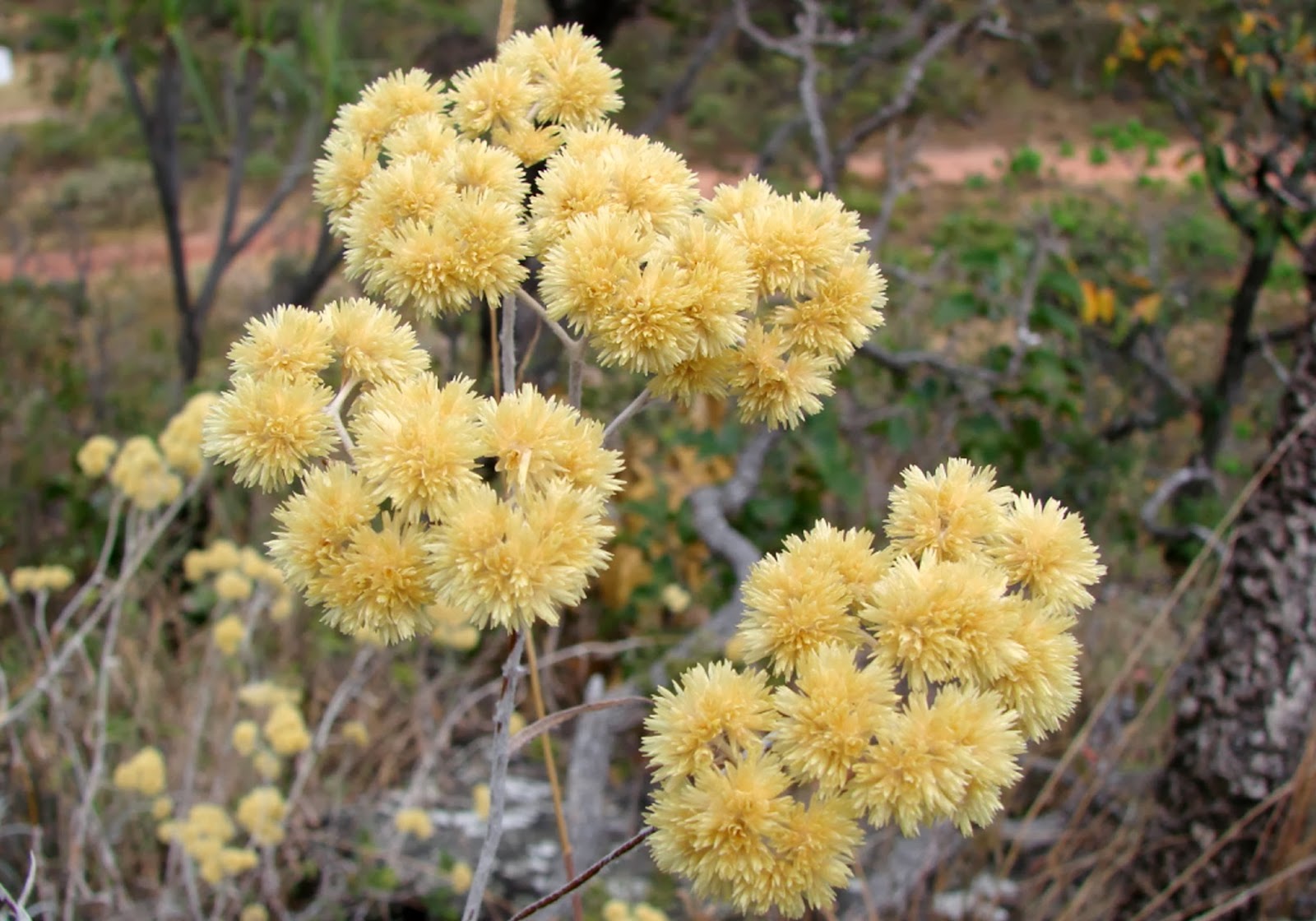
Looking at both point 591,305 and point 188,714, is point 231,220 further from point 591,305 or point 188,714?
point 591,305

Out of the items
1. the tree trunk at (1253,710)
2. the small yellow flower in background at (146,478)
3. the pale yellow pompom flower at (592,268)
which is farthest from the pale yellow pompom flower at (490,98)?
the tree trunk at (1253,710)

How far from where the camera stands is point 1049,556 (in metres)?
0.69

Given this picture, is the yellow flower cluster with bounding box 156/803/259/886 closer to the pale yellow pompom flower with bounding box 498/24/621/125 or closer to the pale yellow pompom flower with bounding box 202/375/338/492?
the pale yellow pompom flower with bounding box 202/375/338/492

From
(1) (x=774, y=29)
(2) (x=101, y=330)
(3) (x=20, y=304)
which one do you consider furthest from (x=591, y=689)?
(1) (x=774, y=29)

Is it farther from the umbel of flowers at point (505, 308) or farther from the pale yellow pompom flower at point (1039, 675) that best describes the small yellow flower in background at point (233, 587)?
the pale yellow pompom flower at point (1039, 675)

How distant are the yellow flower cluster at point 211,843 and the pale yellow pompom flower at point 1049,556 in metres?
1.27

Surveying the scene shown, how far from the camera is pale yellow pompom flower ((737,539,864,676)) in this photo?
648 millimetres

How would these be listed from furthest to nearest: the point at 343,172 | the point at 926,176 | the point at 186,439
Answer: the point at 926,176 → the point at 186,439 → the point at 343,172

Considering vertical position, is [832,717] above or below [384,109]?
below

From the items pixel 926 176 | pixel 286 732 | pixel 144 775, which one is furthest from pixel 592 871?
pixel 926 176

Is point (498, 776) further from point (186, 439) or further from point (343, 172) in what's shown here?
point (186, 439)

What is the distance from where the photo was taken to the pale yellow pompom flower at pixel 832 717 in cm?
59

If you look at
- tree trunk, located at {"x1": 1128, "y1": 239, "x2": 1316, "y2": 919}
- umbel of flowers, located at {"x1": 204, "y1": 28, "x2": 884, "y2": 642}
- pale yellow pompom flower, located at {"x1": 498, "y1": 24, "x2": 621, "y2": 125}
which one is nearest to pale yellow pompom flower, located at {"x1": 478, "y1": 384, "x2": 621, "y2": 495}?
umbel of flowers, located at {"x1": 204, "y1": 28, "x2": 884, "y2": 642}

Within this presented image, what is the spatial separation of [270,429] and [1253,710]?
187 cm
